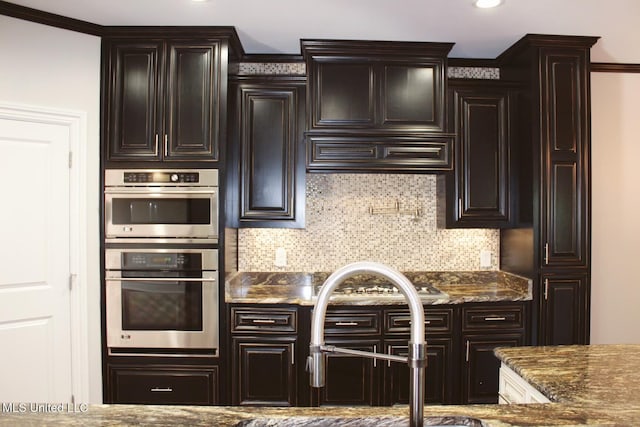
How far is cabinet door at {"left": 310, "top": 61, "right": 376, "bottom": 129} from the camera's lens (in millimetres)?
3213

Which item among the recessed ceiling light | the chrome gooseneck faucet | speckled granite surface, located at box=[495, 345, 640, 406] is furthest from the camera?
A: the recessed ceiling light

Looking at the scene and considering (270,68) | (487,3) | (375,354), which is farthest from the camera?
(270,68)

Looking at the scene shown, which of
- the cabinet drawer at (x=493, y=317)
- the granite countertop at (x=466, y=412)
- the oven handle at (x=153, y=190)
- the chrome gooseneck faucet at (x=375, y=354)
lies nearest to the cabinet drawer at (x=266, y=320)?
the oven handle at (x=153, y=190)

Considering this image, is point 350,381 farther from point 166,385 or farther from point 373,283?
point 166,385

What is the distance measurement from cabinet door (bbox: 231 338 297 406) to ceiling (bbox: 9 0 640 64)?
2077 millimetres

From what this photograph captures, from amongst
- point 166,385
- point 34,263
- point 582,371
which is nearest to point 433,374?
point 582,371

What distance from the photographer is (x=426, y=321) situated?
10.2 ft

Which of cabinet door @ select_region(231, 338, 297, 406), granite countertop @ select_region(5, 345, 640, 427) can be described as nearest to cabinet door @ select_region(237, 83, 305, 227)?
cabinet door @ select_region(231, 338, 297, 406)

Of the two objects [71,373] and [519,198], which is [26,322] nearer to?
[71,373]

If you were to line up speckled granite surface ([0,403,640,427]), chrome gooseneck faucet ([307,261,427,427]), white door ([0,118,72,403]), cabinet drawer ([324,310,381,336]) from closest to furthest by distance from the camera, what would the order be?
chrome gooseneck faucet ([307,261,427,427]) → speckled granite surface ([0,403,640,427]) → white door ([0,118,72,403]) → cabinet drawer ([324,310,381,336])

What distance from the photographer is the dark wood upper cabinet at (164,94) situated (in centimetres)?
297

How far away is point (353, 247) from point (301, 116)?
1.10 m

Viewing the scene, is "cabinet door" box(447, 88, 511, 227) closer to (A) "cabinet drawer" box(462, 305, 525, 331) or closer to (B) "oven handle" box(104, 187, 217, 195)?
(A) "cabinet drawer" box(462, 305, 525, 331)

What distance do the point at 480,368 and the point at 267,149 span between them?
2151 mm
